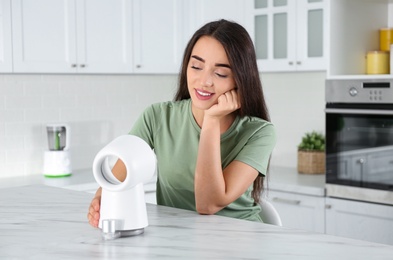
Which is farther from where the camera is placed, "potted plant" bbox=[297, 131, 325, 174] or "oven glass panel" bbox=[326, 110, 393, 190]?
"potted plant" bbox=[297, 131, 325, 174]

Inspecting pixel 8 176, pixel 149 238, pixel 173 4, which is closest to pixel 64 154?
pixel 8 176

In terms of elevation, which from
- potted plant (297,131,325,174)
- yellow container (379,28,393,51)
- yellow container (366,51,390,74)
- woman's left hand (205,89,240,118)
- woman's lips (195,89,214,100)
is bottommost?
potted plant (297,131,325,174)

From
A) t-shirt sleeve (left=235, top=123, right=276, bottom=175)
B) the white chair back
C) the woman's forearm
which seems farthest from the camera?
the white chair back

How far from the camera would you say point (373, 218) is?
3.56 m

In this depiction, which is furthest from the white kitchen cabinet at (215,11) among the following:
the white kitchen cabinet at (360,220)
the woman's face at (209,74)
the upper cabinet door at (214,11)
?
the woman's face at (209,74)

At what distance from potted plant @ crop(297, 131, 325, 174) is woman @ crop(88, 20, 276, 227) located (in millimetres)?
2060

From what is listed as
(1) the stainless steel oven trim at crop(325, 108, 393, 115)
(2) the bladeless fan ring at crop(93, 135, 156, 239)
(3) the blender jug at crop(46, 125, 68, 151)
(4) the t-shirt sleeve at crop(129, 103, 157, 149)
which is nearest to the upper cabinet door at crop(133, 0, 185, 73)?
(3) the blender jug at crop(46, 125, 68, 151)

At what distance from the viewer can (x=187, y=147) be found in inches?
89.4

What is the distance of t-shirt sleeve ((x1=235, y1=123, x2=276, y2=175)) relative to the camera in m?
2.12

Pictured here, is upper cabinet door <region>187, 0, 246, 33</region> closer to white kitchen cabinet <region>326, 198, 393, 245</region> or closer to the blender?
the blender

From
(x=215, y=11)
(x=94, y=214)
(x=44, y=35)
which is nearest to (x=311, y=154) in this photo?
(x=215, y=11)

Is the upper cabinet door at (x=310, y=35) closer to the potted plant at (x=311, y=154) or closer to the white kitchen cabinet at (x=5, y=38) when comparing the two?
the potted plant at (x=311, y=154)

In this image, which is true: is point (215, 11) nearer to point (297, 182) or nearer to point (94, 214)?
point (297, 182)

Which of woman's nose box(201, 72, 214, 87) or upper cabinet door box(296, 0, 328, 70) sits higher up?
upper cabinet door box(296, 0, 328, 70)
